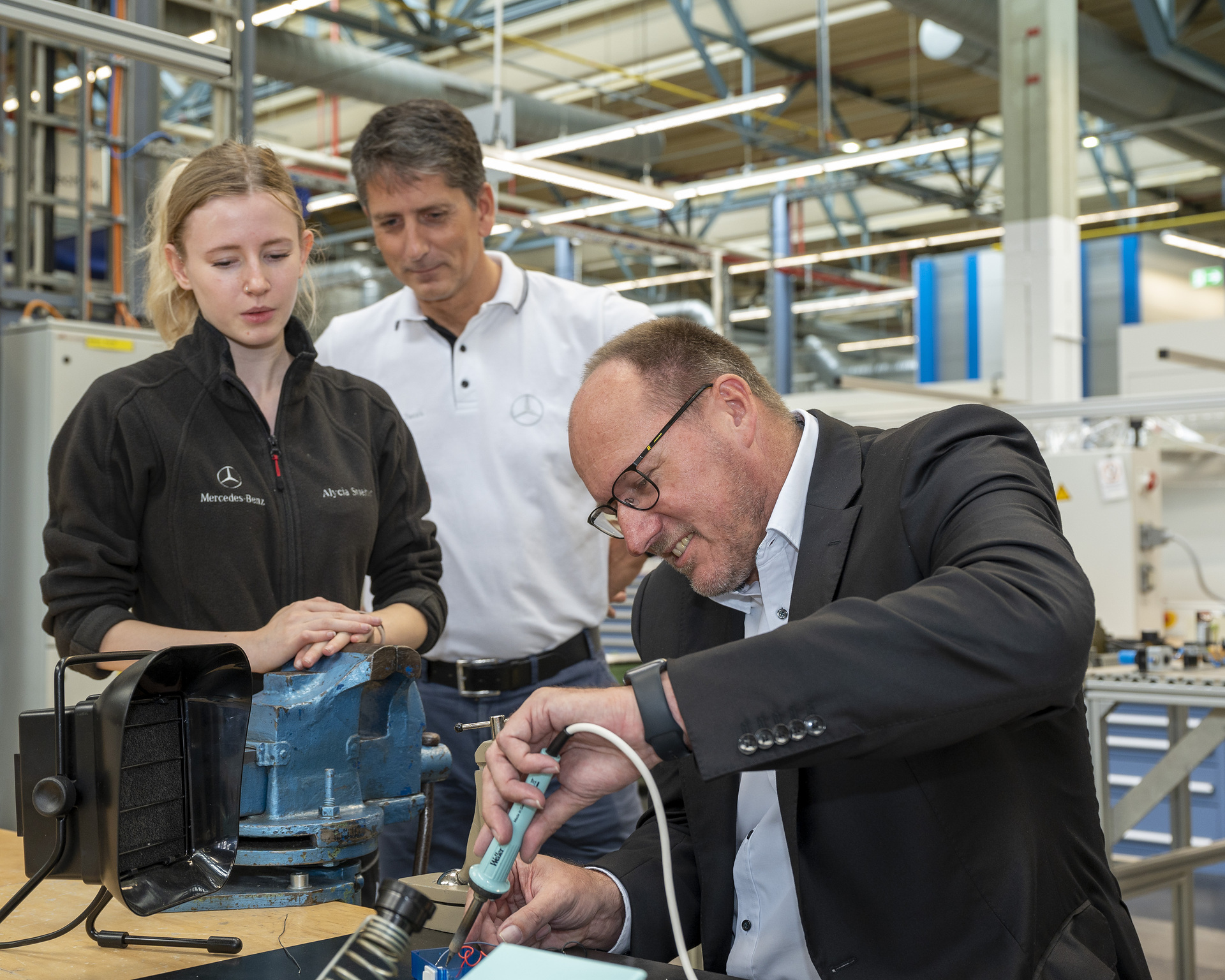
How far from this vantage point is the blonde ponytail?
1.56 meters

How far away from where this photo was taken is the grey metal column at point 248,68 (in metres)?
3.33

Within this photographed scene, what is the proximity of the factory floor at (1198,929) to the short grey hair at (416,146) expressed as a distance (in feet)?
9.38

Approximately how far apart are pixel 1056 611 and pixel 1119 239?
707 centimetres

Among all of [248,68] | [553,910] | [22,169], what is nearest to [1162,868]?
[553,910]

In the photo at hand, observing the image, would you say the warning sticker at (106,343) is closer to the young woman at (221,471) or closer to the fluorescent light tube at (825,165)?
the young woman at (221,471)

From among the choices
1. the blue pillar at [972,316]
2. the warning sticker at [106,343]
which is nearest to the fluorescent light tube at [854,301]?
the blue pillar at [972,316]

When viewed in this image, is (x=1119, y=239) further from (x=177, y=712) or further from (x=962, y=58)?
(x=177, y=712)

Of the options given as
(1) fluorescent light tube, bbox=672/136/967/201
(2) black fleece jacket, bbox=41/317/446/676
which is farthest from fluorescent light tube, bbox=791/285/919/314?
(2) black fleece jacket, bbox=41/317/446/676

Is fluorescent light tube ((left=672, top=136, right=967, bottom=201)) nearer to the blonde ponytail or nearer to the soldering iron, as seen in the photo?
the blonde ponytail

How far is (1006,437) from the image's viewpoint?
1.19 m

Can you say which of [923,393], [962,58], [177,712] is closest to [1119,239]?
[962,58]

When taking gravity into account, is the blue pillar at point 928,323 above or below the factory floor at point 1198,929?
above

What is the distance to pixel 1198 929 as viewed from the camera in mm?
3936

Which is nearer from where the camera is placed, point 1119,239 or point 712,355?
point 712,355
